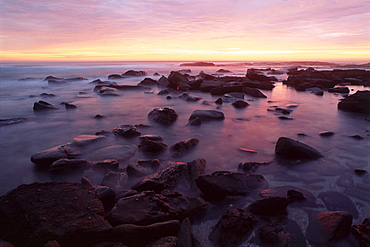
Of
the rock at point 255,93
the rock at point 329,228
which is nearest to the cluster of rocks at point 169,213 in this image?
the rock at point 329,228

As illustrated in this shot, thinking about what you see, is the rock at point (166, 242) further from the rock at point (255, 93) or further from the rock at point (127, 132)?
the rock at point (255, 93)

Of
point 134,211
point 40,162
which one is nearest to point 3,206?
point 134,211

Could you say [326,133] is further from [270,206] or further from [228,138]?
[270,206]

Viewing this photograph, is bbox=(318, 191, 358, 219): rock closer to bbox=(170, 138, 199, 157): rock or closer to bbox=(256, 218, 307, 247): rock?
bbox=(256, 218, 307, 247): rock

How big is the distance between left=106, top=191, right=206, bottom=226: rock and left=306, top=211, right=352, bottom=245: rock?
3.59ft

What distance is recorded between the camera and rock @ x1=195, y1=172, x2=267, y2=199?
107 inches

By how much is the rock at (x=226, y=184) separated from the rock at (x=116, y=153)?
5.30 feet

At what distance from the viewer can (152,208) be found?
2291 mm

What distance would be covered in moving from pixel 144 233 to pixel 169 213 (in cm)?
34

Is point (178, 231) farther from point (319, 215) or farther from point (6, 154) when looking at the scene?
point (6, 154)

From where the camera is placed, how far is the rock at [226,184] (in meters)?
2.72

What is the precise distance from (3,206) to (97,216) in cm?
93

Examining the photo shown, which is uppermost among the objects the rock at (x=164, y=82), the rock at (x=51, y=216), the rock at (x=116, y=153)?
the rock at (x=164, y=82)

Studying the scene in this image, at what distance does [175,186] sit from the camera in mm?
2896
